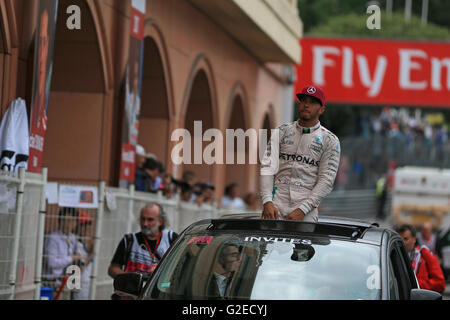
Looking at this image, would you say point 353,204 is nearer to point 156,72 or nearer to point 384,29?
point 384,29

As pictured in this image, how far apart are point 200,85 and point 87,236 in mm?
10764

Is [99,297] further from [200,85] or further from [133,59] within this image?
[200,85]

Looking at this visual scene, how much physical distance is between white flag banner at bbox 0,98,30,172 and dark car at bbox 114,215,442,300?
4.51 meters

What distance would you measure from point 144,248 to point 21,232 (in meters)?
1.15

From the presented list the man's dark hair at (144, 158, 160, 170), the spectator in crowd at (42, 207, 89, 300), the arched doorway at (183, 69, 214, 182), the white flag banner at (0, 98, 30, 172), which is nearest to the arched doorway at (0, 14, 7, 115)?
the white flag banner at (0, 98, 30, 172)

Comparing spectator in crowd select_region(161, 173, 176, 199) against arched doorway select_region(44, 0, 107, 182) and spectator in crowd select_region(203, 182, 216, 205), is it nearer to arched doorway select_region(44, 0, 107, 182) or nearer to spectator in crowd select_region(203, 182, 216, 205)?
arched doorway select_region(44, 0, 107, 182)

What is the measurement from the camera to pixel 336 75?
30359mm

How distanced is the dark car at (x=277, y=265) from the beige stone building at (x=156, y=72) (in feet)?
17.7

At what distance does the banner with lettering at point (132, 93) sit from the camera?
15.3 m

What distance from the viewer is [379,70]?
30.2 m

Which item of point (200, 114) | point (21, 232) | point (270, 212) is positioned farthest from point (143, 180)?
point (200, 114)

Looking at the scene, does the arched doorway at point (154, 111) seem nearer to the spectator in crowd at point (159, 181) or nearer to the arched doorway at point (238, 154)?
the spectator in crowd at point (159, 181)

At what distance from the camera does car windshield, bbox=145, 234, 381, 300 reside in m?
6.09
